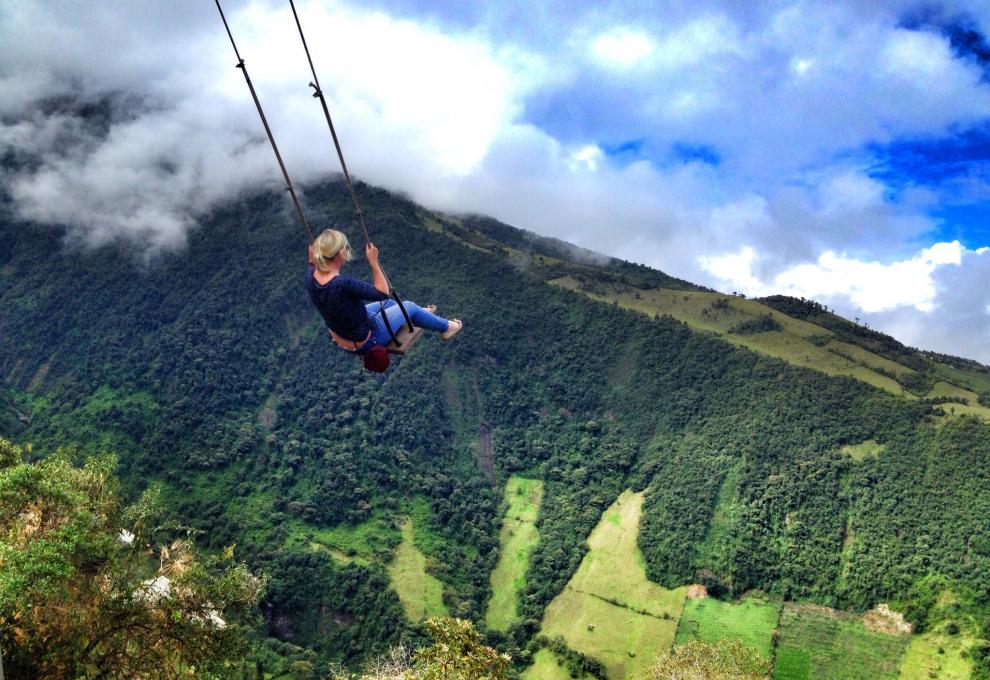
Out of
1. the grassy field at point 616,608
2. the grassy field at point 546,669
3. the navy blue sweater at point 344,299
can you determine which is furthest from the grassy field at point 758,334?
the navy blue sweater at point 344,299

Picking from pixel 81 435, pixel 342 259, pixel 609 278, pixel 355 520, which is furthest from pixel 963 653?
pixel 81 435

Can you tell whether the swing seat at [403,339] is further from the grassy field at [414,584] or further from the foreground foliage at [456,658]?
the grassy field at [414,584]

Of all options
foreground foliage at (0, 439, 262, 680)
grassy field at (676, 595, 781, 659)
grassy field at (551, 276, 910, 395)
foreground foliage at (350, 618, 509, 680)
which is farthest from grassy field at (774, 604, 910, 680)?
foreground foliage at (0, 439, 262, 680)

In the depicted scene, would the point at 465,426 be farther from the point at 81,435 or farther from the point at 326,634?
the point at 81,435

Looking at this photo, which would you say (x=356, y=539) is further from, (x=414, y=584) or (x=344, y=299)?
(x=344, y=299)

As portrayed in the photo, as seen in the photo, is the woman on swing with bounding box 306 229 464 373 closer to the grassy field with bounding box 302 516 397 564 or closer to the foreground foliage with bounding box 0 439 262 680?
the foreground foliage with bounding box 0 439 262 680

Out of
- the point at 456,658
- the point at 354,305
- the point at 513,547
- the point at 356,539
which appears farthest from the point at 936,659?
the point at 354,305
